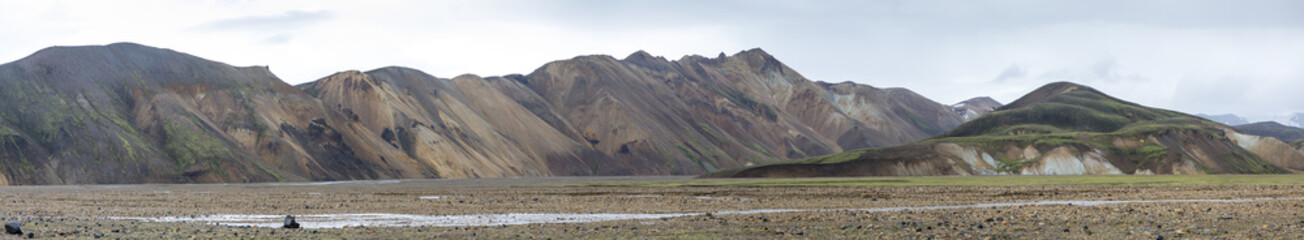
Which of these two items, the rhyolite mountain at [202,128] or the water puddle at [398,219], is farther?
the rhyolite mountain at [202,128]

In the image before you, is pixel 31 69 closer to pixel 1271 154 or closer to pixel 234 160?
pixel 234 160

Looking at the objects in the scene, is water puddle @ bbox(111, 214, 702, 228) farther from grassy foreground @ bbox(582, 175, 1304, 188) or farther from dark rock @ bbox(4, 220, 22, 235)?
grassy foreground @ bbox(582, 175, 1304, 188)

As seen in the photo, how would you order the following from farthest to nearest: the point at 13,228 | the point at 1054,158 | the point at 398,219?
the point at 1054,158, the point at 398,219, the point at 13,228

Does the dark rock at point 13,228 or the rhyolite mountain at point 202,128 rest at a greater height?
the dark rock at point 13,228

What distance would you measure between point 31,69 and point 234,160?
31.5 m

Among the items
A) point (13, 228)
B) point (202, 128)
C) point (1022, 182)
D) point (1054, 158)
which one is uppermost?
point (13, 228)

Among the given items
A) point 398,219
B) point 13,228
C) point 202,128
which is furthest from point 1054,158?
point 13,228

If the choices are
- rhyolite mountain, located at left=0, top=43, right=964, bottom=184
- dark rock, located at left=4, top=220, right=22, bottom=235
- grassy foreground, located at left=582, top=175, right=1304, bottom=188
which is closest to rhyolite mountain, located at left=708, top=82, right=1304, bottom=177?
grassy foreground, located at left=582, top=175, right=1304, bottom=188

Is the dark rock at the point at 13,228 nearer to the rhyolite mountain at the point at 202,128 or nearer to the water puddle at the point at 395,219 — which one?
the water puddle at the point at 395,219

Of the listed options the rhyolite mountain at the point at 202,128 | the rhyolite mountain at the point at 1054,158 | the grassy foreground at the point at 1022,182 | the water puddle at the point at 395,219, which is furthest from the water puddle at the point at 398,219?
the rhyolite mountain at the point at 1054,158

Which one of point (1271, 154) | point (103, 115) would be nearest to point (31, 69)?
point (103, 115)

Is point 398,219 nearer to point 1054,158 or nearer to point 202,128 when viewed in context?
point 202,128

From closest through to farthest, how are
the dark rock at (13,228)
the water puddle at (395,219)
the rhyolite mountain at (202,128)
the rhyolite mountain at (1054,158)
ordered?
1. the dark rock at (13,228)
2. the water puddle at (395,219)
3. the rhyolite mountain at (202,128)
4. the rhyolite mountain at (1054,158)

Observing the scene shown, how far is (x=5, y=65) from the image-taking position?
150 m
